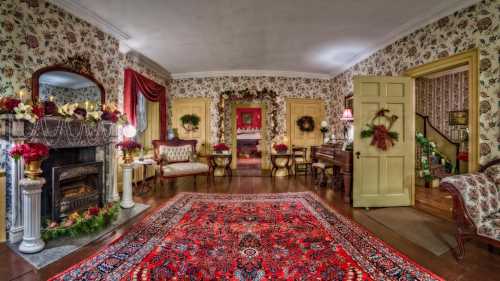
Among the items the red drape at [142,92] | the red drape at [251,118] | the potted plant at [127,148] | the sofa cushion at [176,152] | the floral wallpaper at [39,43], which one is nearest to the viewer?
the floral wallpaper at [39,43]

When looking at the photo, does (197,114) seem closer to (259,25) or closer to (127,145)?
(127,145)

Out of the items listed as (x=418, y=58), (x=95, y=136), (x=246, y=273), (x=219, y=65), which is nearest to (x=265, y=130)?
(x=219, y=65)

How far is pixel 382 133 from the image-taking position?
3.32m

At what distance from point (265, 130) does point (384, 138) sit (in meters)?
3.80

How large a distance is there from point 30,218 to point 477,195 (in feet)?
14.6

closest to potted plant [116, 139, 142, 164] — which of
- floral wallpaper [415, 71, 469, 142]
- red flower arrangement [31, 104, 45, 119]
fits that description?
red flower arrangement [31, 104, 45, 119]

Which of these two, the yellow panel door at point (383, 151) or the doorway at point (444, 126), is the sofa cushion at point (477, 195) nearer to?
the doorway at point (444, 126)

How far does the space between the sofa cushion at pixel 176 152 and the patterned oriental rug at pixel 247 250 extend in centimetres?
194

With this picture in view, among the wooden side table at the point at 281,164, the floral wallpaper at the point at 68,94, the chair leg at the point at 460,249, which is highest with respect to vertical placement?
the floral wallpaper at the point at 68,94

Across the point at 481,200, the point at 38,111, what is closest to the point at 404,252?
the point at 481,200

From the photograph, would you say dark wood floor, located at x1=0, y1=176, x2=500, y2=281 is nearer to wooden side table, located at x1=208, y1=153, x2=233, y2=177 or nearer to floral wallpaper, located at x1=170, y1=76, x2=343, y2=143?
wooden side table, located at x1=208, y1=153, x2=233, y2=177

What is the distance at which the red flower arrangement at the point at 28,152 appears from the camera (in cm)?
206

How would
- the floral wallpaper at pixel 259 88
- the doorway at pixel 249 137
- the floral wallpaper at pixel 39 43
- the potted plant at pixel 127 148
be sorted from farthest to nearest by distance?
the doorway at pixel 249 137 → the floral wallpaper at pixel 259 88 → the potted plant at pixel 127 148 → the floral wallpaper at pixel 39 43

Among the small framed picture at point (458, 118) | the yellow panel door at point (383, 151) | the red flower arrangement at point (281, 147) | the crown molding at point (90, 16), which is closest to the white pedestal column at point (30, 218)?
the crown molding at point (90, 16)
